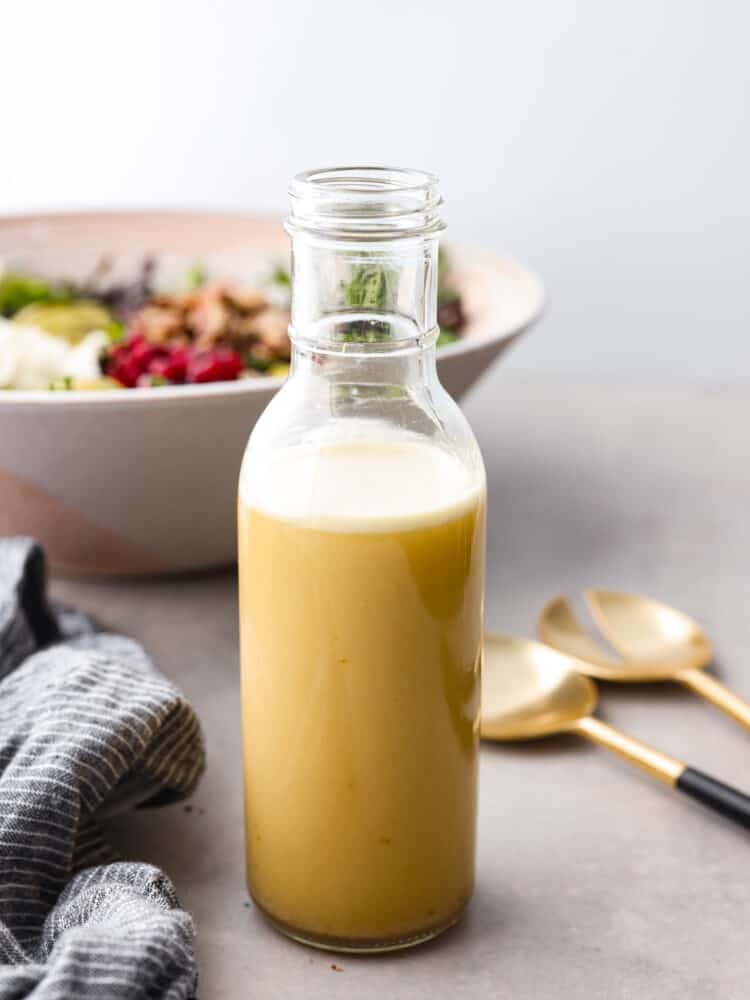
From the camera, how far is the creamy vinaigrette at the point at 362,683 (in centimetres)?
69

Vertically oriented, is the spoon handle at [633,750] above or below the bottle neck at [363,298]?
below

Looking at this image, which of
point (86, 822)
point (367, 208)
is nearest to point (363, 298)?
point (367, 208)

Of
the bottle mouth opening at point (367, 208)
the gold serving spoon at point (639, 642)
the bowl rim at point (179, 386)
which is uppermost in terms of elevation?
the bottle mouth opening at point (367, 208)

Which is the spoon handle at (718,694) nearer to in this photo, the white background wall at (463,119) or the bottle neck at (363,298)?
the bottle neck at (363,298)

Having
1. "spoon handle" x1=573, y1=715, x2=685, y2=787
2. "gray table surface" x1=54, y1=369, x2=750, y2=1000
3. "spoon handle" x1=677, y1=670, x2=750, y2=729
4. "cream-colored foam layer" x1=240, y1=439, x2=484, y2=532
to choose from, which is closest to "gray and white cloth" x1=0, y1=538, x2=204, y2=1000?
"gray table surface" x1=54, y1=369, x2=750, y2=1000

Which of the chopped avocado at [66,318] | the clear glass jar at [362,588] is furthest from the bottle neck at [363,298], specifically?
the chopped avocado at [66,318]

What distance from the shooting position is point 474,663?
75 cm

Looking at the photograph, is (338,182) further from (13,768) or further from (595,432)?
(595,432)

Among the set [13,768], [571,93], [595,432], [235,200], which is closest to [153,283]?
[235,200]

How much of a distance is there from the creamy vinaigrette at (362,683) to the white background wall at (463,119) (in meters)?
1.27

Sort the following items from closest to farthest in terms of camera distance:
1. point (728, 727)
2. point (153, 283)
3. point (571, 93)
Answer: point (728, 727)
point (153, 283)
point (571, 93)

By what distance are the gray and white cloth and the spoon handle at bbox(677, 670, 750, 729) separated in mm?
383

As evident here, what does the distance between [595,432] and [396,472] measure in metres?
0.97

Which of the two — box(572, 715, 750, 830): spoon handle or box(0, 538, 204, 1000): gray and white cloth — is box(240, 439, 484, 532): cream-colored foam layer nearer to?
box(0, 538, 204, 1000): gray and white cloth
